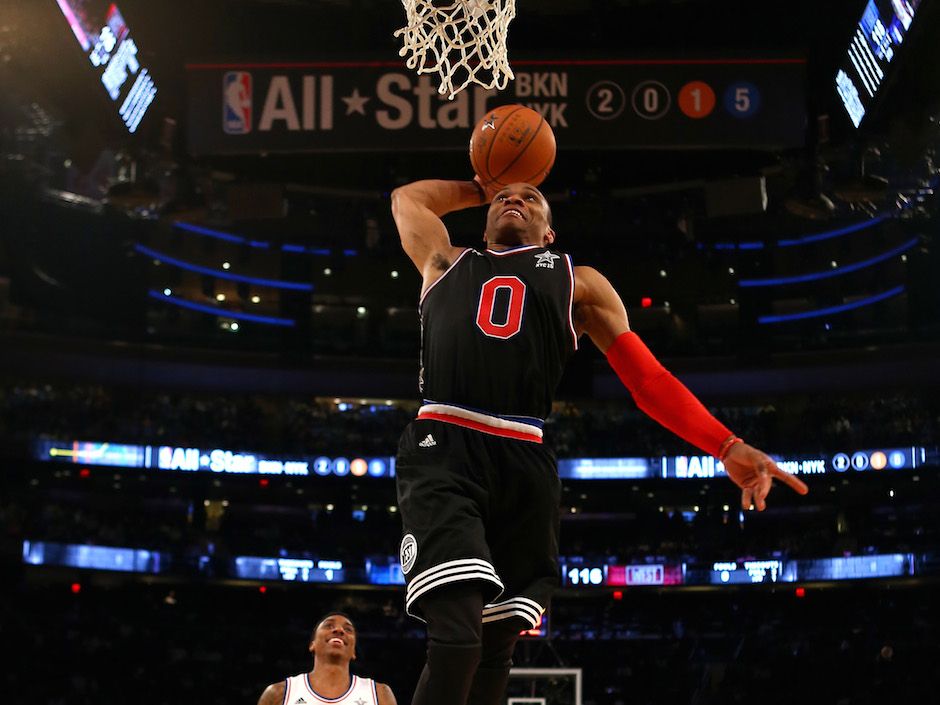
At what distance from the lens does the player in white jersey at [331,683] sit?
711cm

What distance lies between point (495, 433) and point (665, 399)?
532 millimetres

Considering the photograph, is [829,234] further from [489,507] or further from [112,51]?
[489,507]

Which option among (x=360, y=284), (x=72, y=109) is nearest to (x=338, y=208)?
(x=360, y=284)

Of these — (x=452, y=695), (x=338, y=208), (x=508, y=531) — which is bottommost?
(x=452, y=695)

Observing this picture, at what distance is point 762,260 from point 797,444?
4978 mm

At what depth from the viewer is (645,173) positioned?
771 inches

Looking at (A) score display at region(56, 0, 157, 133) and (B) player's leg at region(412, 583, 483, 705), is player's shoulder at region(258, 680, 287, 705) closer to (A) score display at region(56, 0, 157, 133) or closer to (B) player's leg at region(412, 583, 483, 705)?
(B) player's leg at region(412, 583, 483, 705)

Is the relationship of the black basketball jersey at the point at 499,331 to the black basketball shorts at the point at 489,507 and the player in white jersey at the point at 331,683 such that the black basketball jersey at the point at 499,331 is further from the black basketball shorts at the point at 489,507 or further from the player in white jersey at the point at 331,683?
Result: the player in white jersey at the point at 331,683

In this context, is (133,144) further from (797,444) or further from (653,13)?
(797,444)

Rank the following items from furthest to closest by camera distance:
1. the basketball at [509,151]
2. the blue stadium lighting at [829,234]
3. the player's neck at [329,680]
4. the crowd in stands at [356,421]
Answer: the blue stadium lighting at [829,234] → the crowd in stands at [356,421] → the player's neck at [329,680] → the basketball at [509,151]

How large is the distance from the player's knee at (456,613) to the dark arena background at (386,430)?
11.5 meters

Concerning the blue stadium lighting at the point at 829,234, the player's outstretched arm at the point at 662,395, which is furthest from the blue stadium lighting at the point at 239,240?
the player's outstretched arm at the point at 662,395

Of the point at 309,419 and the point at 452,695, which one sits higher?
the point at 309,419

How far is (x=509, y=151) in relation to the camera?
4.30 m
